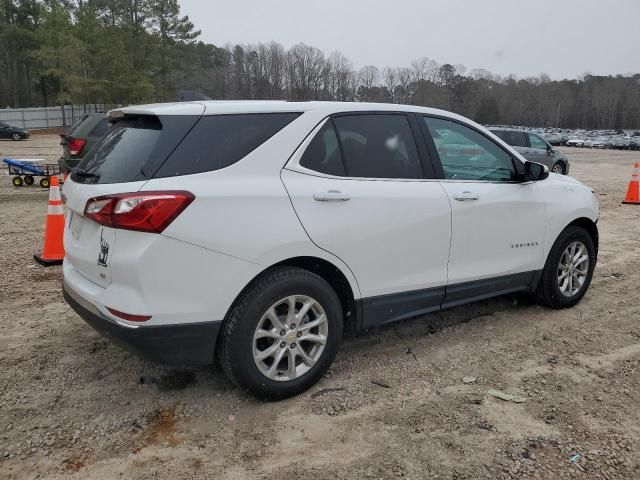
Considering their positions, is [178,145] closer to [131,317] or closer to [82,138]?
[131,317]

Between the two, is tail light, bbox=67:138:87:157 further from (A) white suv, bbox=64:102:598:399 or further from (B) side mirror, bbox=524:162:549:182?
(B) side mirror, bbox=524:162:549:182

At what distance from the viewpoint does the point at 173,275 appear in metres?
2.79

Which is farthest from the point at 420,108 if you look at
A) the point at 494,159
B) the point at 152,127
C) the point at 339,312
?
the point at 152,127

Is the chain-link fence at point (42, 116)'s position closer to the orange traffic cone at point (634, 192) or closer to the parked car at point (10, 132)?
the parked car at point (10, 132)

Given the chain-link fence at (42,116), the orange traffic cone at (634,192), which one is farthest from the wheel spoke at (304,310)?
the chain-link fence at (42,116)

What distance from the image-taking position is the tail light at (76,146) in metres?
11.0

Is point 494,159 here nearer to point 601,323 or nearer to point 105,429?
point 601,323

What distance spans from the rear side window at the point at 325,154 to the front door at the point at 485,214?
0.87m

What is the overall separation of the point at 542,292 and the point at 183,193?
3.42m

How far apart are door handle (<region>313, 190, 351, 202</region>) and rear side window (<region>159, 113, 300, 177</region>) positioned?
459 mm

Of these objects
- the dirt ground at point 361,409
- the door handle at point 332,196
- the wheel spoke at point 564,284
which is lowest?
the dirt ground at point 361,409

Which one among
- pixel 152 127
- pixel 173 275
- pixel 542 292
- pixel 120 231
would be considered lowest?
pixel 542 292

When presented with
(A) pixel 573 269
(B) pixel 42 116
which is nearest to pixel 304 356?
(A) pixel 573 269

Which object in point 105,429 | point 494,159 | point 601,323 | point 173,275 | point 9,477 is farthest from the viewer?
point 601,323
